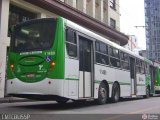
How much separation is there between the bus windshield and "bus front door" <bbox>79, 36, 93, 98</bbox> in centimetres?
178

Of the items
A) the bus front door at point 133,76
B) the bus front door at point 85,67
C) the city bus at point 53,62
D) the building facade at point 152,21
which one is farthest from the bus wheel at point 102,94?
the building facade at point 152,21

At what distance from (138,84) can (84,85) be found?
9811 millimetres

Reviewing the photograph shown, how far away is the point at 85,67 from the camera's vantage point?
14.8 metres

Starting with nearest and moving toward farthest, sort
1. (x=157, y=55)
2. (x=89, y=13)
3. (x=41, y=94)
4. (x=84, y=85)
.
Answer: (x=41, y=94)
(x=84, y=85)
(x=89, y=13)
(x=157, y=55)

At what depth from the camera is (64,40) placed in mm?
13016

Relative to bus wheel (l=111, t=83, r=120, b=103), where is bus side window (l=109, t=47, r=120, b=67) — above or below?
above

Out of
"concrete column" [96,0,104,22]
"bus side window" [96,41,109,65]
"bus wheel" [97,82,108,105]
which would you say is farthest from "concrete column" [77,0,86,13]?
"bus wheel" [97,82,108,105]

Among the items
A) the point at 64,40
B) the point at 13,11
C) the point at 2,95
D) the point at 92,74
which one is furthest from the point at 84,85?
the point at 13,11

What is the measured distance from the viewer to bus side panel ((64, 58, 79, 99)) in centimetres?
1285

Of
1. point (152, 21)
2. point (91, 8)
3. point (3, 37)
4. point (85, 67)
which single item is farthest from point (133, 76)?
point (152, 21)

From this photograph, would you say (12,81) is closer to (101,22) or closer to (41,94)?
(41,94)

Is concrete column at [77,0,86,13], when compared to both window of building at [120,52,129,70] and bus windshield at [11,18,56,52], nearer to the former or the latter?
window of building at [120,52,129,70]

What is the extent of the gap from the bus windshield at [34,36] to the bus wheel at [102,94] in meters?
4.29

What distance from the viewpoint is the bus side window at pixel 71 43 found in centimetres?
1332
